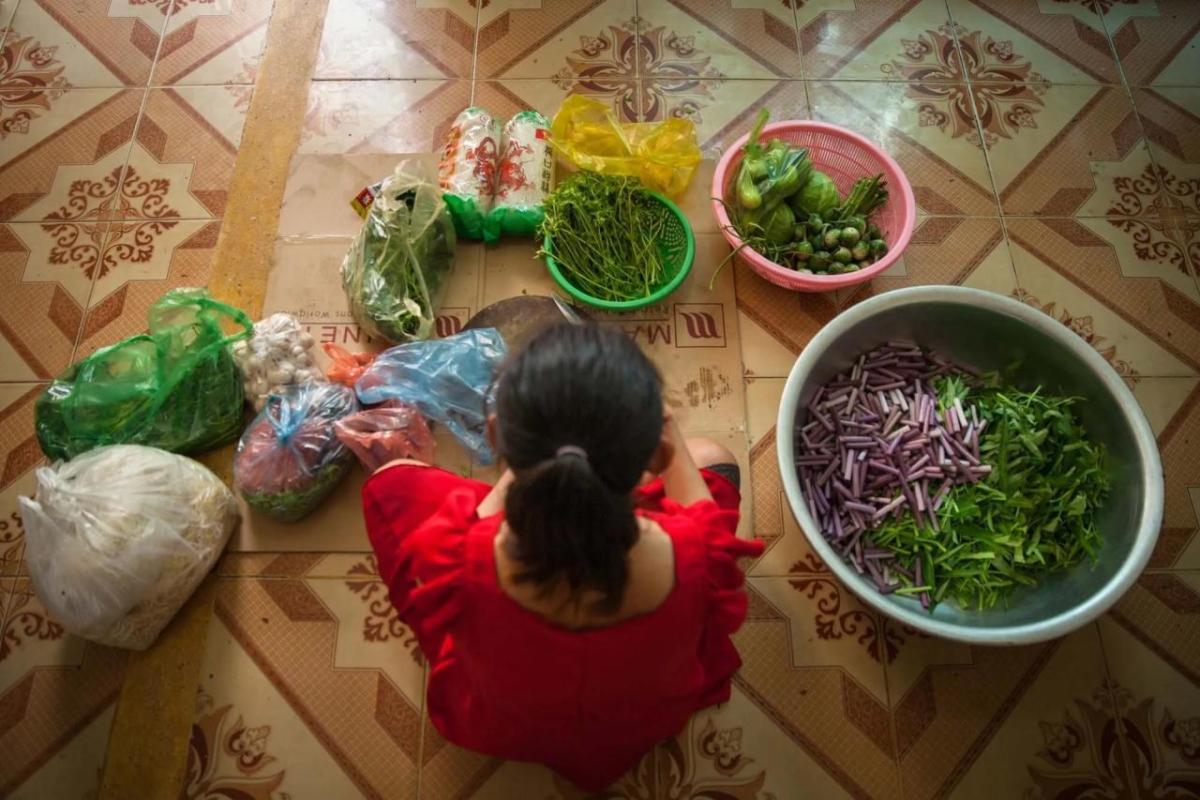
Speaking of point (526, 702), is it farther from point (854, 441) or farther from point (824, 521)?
point (854, 441)

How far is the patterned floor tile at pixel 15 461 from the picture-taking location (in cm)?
153

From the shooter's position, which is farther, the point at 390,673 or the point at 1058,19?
the point at 1058,19

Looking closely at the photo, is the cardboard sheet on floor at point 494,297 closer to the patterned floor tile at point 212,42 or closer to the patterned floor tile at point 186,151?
the patterned floor tile at point 186,151

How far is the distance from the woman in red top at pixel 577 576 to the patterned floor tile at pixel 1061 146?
1.37 m

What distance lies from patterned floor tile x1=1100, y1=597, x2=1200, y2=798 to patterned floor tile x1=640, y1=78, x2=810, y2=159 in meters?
1.37

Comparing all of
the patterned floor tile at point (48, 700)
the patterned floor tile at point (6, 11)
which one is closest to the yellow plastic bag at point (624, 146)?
the patterned floor tile at point (48, 700)

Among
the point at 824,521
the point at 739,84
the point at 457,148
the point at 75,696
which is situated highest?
the point at 739,84

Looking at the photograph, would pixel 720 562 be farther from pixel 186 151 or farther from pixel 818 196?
pixel 186 151

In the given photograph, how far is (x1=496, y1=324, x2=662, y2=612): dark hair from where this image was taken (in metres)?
0.76

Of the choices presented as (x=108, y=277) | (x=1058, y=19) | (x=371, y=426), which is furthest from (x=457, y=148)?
(x=1058, y=19)

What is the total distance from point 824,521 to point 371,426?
899 millimetres

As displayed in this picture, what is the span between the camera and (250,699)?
1412 millimetres

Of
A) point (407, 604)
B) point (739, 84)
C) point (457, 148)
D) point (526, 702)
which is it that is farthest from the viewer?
point (739, 84)

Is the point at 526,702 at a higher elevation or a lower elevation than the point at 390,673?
higher
